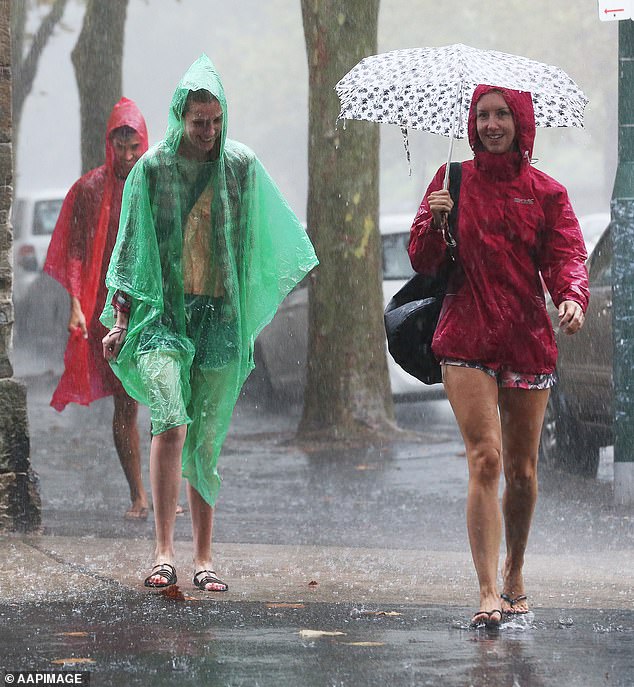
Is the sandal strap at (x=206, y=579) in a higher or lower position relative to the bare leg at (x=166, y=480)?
lower

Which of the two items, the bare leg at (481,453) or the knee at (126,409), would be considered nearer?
the bare leg at (481,453)

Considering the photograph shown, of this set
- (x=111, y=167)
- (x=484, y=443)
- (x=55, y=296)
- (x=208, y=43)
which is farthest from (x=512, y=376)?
(x=208, y=43)

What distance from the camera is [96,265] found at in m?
8.48

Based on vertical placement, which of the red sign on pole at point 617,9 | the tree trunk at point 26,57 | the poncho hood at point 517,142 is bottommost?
the poncho hood at point 517,142

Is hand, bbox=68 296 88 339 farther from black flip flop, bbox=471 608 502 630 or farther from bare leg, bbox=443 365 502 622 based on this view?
black flip flop, bbox=471 608 502 630

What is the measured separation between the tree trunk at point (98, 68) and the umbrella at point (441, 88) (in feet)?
41.2

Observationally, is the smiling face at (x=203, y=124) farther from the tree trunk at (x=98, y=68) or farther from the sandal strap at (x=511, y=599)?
the tree trunk at (x=98, y=68)

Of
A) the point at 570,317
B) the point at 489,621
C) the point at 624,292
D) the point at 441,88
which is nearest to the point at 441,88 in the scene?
the point at 441,88

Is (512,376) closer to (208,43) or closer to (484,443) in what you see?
(484,443)

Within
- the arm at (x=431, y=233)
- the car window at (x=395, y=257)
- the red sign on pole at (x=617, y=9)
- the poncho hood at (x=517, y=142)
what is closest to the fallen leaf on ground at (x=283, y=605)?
the arm at (x=431, y=233)

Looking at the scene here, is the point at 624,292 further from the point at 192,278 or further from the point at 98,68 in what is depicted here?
the point at 98,68

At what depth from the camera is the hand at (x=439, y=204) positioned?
5520 mm

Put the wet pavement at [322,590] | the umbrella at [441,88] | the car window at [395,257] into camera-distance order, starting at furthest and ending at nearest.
A: the car window at [395,257], the umbrella at [441,88], the wet pavement at [322,590]

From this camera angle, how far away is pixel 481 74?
18.4ft
